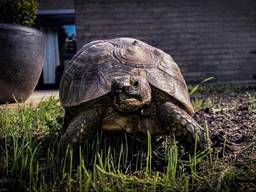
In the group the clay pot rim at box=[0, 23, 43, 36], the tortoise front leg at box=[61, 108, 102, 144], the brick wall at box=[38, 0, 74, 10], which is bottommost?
the tortoise front leg at box=[61, 108, 102, 144]

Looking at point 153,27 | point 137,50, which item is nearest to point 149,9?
point 153,27

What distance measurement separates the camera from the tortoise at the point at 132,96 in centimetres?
181

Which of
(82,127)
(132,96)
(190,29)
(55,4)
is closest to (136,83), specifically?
(132,96)

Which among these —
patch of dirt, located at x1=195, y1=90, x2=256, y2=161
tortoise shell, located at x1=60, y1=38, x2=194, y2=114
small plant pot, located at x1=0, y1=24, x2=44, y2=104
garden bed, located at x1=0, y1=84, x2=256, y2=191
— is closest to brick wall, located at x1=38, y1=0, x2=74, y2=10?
small plant pot, located at x1=0, y1=24, x2=44, y2=104

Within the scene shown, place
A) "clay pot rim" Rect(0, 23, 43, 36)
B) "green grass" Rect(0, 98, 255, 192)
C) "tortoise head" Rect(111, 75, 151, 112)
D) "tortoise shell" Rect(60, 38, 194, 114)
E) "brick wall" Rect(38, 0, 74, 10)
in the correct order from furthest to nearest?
1. "brick wall" Rect(38, 0, 74, 10)
2. "clay pot rim" Rect(0, 23, 43, 36)
3. "tortoise shell" Rect(60, 38, 194, 114)
4. "tortoise head" Rect(111, 75, 151, 112)
5. "green grass" Rect(0, 98, 255, 192)

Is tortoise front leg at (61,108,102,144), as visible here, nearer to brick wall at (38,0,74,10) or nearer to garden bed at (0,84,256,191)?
garden bed at (0,84,256,191)

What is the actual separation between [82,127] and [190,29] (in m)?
8.51

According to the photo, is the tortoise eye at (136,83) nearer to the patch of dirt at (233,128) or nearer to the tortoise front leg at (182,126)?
the tortoise front leg at (182,126)

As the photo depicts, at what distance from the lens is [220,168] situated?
162 centimetres

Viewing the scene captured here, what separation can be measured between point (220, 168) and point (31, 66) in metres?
3.11

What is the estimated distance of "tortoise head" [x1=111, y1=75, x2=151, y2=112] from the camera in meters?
1.67

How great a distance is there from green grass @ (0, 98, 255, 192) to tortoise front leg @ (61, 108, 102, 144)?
0.04m

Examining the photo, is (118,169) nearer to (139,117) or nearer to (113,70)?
(139,117)

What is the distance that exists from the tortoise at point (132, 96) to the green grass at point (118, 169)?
9 cm
